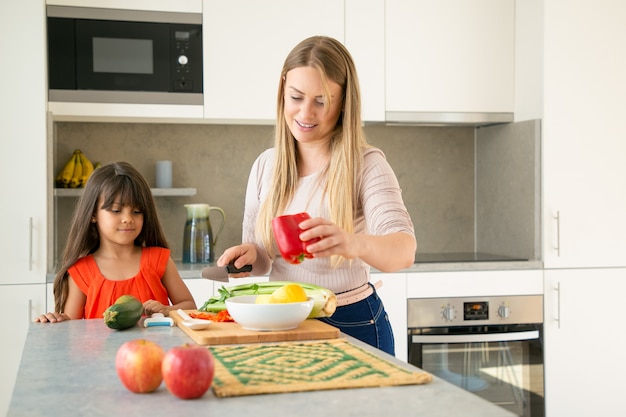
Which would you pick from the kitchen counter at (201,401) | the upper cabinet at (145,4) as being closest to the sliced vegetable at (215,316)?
the kitchen counter at (201,401)

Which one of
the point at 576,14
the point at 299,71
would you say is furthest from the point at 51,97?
the point at 576,14

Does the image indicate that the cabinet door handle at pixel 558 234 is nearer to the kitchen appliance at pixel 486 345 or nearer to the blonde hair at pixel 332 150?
the kitchen appliance at pixel 486 345

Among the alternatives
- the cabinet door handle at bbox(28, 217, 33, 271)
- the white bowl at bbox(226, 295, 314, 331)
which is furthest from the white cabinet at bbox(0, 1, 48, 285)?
the white bowl at bbox(226, 295, 314, 331)

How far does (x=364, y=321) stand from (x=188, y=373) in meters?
0.88

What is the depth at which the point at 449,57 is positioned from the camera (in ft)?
11.9

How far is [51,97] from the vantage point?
3.27 m

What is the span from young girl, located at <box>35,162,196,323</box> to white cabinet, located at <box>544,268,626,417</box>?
69.5 inches

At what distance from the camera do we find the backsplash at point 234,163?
3744 millimetres

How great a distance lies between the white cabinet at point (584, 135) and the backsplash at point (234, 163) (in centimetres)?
69

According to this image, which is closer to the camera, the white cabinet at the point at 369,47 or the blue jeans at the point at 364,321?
the blue jeans at the point at 364,321

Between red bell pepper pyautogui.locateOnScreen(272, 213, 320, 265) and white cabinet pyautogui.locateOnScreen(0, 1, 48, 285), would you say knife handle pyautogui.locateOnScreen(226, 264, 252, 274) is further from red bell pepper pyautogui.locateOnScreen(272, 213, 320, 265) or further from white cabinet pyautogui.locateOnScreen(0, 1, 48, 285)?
white cabinet pyautogui.locateOnScreen(0, 1, 48, 285)

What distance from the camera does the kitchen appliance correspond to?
11.1ft

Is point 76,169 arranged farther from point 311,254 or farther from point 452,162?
point 311,254

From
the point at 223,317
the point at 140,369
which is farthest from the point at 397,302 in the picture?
the point at 140,369
